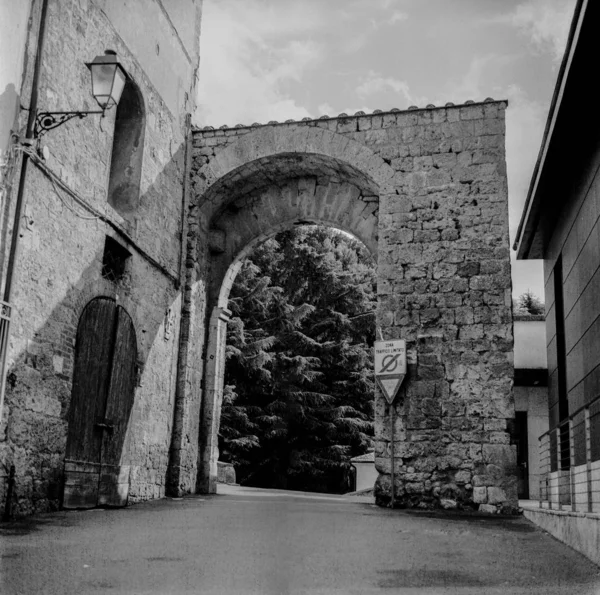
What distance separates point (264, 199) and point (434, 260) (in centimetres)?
349

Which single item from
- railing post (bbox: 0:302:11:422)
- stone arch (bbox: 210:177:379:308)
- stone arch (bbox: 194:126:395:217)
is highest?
stone arch (bbox: 194:126:395:217)

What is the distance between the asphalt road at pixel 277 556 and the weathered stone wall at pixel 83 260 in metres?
1.01

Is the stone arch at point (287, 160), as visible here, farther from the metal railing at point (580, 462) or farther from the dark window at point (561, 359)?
the metal railing at point (580, 462)

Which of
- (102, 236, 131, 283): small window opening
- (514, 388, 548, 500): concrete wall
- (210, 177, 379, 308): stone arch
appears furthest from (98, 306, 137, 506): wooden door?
(514, 388, 548, 500): concrete wall

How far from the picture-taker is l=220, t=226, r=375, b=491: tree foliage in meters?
24.8

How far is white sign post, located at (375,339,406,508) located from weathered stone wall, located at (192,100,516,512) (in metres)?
0.13

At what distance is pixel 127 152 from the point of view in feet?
33.7

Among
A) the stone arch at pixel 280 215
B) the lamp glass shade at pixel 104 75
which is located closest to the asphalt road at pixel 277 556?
the lamp glass shade at pixel 104 75

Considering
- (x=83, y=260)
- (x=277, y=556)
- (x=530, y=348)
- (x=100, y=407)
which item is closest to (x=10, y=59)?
(x=83, y=260)

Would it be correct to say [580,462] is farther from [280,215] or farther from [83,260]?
[280,215]

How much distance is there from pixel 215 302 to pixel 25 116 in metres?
5.97

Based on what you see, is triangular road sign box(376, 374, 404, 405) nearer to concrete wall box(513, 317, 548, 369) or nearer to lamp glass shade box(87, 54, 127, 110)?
lamp glass shade box(87, 54, 127, 110)

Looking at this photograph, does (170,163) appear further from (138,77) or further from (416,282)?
(416,282)

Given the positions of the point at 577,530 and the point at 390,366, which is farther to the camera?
the point at 390,366
